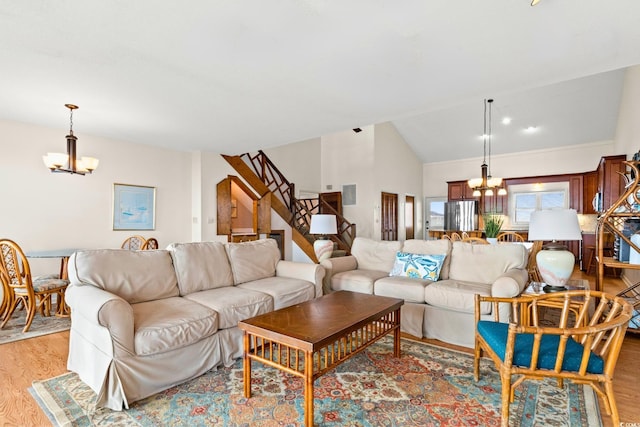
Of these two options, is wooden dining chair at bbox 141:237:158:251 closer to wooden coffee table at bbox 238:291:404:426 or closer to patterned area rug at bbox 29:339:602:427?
patterned area rug at bbox 29:339:602:427

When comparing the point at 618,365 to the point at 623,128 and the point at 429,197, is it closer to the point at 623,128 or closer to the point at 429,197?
the point at 623,128

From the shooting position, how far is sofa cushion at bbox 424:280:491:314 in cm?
295

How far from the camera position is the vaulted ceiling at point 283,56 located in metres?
1.89

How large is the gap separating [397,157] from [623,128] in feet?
14.3

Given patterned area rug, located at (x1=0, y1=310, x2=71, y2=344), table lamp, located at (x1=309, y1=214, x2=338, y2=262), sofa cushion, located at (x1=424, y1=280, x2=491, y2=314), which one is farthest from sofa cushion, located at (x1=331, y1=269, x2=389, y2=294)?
patterned area rug, located at (x1=0, y1=310, x2=71, y2=344)

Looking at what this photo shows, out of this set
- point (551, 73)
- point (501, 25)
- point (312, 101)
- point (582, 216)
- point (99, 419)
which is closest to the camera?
point (99, 419)

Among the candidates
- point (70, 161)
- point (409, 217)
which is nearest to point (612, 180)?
point (409, 217)

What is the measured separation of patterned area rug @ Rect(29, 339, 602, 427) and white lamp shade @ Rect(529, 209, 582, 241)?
1.09m

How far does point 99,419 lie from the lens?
1877mm

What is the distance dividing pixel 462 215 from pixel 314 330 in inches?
300

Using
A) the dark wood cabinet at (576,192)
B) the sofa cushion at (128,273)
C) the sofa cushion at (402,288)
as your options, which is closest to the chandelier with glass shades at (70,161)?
the sofa cushion at (128,273)

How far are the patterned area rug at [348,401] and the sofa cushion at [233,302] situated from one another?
15.2 inches

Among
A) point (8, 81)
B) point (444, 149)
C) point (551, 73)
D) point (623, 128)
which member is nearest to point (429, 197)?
point (444, 149)

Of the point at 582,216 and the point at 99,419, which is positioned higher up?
the point at 582,216
